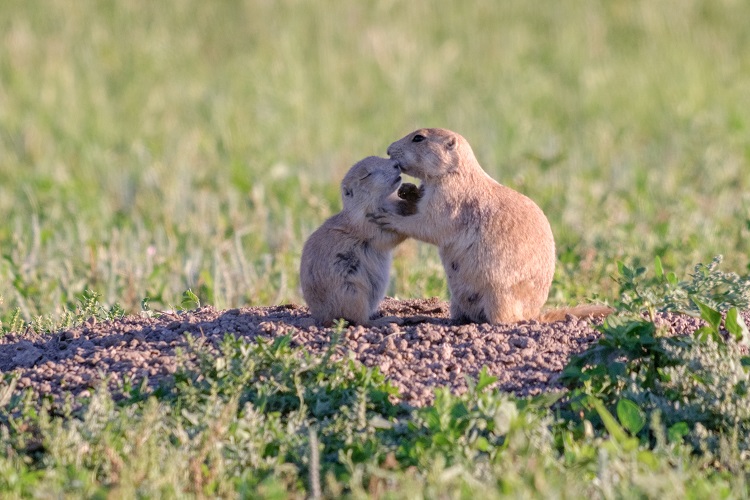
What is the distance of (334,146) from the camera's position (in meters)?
13.0

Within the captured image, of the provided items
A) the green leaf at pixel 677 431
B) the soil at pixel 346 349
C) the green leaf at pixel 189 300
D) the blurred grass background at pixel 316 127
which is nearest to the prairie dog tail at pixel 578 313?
the soil at pixel 346 349

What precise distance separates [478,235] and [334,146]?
292 inches

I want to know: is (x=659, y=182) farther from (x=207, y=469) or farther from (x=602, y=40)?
(x=207, y=469)

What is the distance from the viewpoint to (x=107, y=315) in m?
6.18

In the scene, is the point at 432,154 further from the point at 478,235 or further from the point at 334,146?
the point at 334,146

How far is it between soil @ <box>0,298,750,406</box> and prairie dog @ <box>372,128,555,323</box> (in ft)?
0.54

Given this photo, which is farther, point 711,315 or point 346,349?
point 346,349

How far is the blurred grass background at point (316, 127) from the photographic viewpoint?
8.61 m

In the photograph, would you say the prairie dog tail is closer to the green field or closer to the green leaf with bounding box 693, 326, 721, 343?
the green leaf with bounding box 693, 326, 721, 343

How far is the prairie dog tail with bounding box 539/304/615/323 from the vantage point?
5.94m

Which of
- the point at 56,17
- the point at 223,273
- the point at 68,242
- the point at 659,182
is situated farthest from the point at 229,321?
the point at 56,17

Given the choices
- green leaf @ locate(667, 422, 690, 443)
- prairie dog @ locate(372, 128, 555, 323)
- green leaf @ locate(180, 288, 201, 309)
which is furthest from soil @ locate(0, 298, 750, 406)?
green leaf @ locate(667, 422, 690, 443)

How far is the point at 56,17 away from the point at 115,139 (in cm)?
460

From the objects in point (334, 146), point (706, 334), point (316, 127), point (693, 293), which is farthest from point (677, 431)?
point (316, 127)
